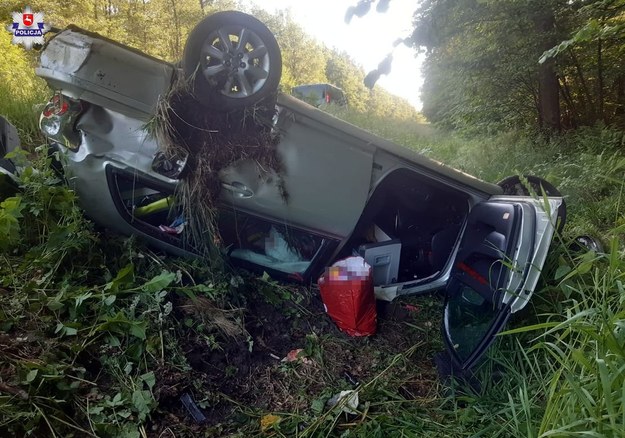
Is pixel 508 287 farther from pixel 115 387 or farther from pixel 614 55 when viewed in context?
pixel 614 55

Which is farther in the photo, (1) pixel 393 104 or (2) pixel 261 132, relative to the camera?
(1) pixel 393 104

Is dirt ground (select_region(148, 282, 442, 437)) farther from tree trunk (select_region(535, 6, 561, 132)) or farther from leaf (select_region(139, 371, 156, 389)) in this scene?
tree trunk (select_region(535, 6, 561, 132))

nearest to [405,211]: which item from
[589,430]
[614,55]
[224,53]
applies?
[224,53]

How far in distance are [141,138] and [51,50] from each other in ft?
2.28

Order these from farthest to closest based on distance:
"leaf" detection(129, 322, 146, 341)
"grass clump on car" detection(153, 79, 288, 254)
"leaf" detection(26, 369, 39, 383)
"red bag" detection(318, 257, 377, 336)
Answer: "red bag" detection(318, 257, 377, 336), "grass clump on car" detection(153, 79, 288, 254), "leaf" detection(129, 322, 146, 341), "leaf" detection(26, 369, 39, 383)

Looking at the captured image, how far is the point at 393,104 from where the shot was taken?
19406 mm

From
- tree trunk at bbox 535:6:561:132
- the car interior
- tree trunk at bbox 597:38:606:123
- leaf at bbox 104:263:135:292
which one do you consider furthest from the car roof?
tree trunk at bbox 597:38:606:123

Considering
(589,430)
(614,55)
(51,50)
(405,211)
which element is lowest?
(405,211)

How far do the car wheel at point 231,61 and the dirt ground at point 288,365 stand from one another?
4.38 ft

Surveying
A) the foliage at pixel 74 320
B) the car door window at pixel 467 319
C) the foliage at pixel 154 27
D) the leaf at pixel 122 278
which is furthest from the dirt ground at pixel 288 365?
the foliage at pixel 154 27

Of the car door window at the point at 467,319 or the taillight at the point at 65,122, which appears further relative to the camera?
the taillight at the point at 65,122

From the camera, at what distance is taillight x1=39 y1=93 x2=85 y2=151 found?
258 centimetres

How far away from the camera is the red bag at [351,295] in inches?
114

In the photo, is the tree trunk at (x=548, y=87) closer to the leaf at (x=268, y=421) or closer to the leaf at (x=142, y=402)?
the leaf at (x=268, y=421)
